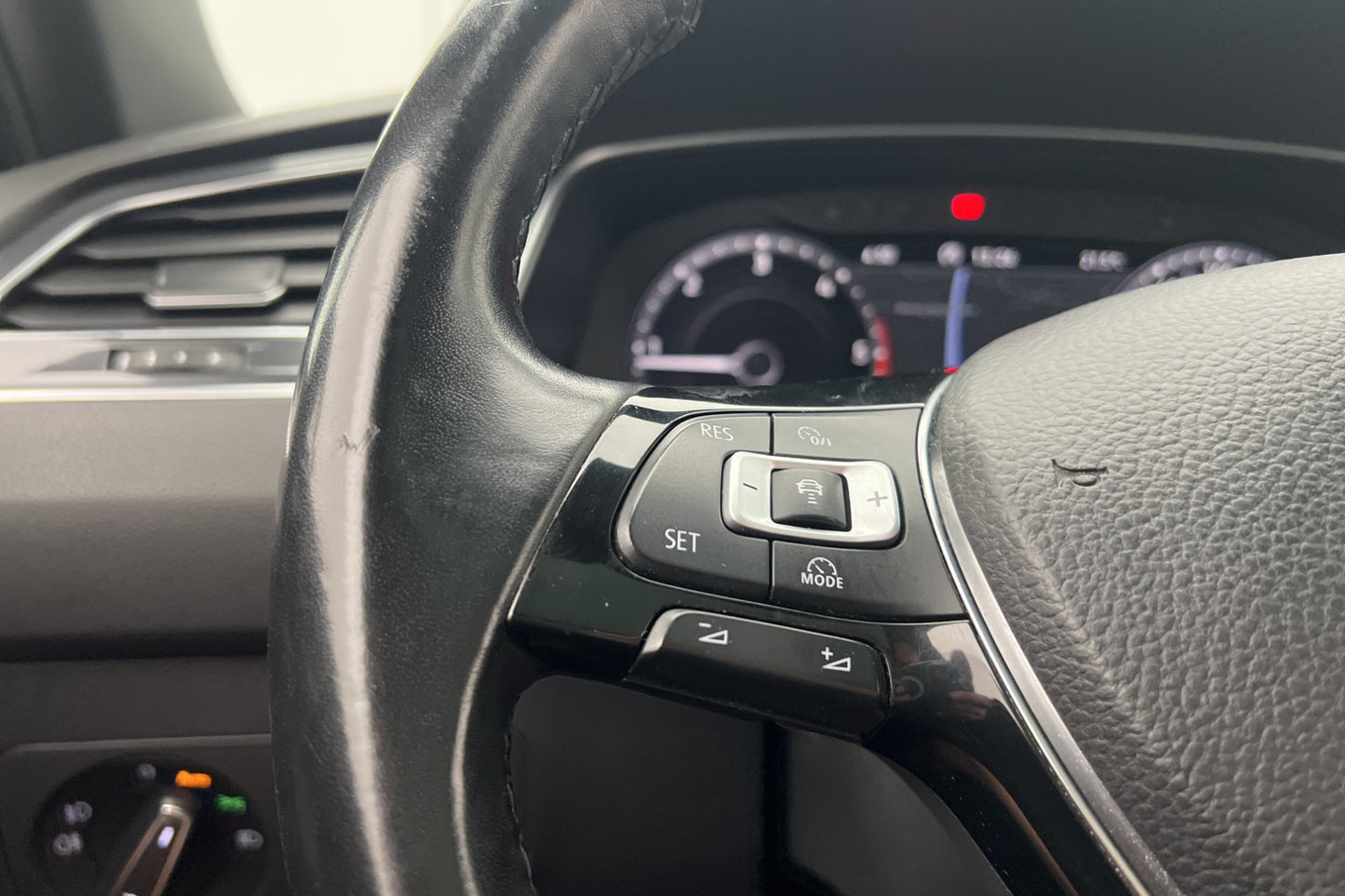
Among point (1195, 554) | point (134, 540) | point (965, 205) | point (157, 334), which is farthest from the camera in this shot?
point (965, 205)

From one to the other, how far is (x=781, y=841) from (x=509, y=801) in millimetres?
217

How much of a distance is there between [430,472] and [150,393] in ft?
1.81

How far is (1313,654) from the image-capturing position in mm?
325

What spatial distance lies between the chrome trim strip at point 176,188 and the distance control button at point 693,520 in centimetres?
64

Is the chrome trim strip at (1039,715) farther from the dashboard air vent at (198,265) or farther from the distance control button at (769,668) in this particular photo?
the dashboard air vent at (198,265)

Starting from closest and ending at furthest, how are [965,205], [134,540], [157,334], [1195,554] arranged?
[1195,554]
[134,540]
[157,334]
[965,205]

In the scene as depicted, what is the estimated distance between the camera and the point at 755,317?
114 cm

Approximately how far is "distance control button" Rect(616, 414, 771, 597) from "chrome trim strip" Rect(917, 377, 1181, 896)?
0.08 meters

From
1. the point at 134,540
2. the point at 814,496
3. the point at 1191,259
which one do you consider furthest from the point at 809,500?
the point at 1191,259

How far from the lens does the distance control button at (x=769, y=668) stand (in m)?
0.39

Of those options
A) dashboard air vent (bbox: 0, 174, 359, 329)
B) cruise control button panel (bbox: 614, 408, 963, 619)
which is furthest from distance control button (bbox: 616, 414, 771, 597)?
dashboard air vent (bbox: 0, 174, 359, 329)

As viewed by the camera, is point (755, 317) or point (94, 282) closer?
point (94, 282)

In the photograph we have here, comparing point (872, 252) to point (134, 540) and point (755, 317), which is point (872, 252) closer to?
point (755, 317)

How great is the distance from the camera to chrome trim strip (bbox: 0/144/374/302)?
926 millimetres
